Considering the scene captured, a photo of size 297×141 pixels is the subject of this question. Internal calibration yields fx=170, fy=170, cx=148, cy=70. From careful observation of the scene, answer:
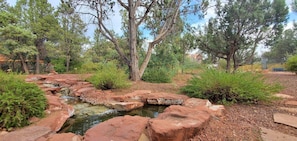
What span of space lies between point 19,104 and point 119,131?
1.34m

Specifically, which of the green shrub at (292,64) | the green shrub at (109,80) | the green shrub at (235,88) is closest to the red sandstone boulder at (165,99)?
the green shrub at (235,88)

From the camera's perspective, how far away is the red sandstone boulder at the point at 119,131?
5.21ft

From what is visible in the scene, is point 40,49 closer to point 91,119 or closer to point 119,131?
point 91,119

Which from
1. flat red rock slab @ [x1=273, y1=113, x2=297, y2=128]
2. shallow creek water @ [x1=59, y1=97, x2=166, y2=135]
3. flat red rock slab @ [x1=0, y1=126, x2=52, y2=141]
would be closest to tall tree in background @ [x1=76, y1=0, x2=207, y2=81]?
shallow creek water @ [x1=59, y1=97, x2=166, y2=135]

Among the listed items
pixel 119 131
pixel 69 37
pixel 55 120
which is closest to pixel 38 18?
pixel 69 37

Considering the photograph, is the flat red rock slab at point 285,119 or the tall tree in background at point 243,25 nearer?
the flat red rock slab at point 285,119

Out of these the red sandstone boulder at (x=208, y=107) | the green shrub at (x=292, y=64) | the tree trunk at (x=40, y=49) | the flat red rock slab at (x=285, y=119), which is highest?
the tree trunk at (x=40, y=49)

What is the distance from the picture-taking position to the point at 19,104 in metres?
2.06

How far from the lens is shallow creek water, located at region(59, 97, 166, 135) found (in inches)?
94.2

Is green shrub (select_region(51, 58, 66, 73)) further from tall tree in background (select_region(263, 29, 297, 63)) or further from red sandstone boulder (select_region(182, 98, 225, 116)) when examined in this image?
tall tree in background (select_region(263, 29, 297, 63))

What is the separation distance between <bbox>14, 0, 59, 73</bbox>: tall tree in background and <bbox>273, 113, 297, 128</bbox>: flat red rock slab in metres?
13.3

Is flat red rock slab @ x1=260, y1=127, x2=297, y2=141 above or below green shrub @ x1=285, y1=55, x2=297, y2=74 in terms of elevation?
below

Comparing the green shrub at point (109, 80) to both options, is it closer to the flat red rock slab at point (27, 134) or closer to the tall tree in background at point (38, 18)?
the flat red rock slab at point (27, 134)

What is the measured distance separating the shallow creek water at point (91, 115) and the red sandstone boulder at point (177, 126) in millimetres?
1023
